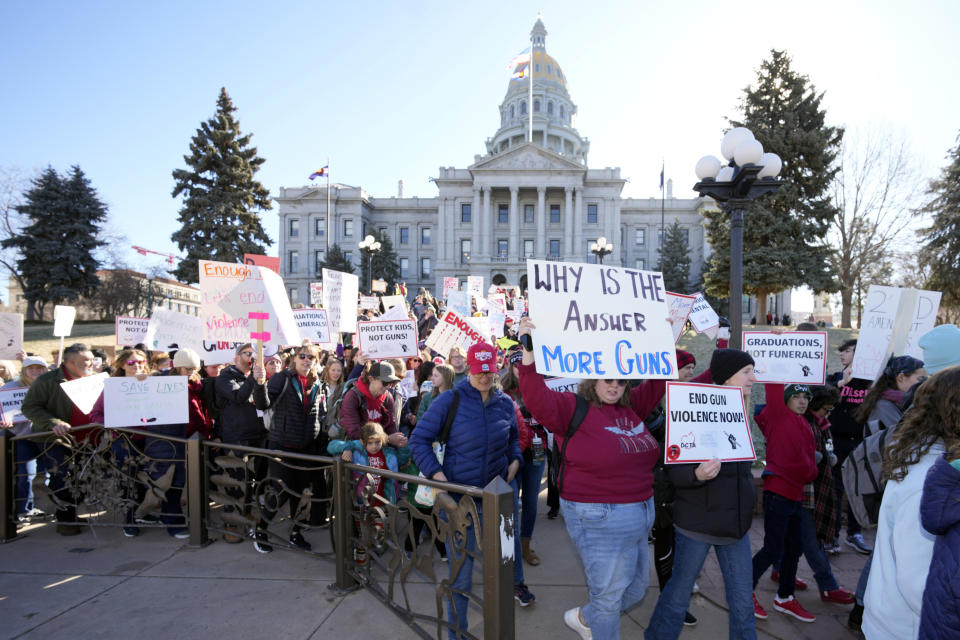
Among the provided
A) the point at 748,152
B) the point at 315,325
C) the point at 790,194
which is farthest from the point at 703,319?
the point at 790,194

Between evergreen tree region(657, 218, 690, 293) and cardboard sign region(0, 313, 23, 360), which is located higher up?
evergreen tree region(657, 218, 690, 293)

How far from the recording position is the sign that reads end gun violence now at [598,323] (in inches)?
121

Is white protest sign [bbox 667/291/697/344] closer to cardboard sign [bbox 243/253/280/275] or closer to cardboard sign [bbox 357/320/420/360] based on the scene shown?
cardboard sign [bbox 357/320/420/360]

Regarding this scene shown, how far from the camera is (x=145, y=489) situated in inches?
224

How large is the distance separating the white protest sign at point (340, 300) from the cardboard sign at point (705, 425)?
261 inches

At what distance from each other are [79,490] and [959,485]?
7.25 meters

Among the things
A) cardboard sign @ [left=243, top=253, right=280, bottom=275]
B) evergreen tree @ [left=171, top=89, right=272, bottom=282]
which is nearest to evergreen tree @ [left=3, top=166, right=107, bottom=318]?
evergreen tree @ [left=171, top=89, right=272, bottom=282]

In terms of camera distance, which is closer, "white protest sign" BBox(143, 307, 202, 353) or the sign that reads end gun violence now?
the sign that reads end gun violence now

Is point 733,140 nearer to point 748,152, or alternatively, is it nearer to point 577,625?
point 748,152

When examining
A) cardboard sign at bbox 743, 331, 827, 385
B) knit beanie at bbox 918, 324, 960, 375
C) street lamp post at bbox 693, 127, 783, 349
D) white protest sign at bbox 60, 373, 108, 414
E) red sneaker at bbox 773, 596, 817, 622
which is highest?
street lamp post at bbox 693, 127, 783, 349

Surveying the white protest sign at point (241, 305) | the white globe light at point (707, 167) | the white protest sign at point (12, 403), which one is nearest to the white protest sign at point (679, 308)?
the white globe light at point (707, 167)

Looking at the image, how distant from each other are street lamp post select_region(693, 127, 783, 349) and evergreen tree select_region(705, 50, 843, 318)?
66.7 feet

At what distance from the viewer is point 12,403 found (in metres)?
6.03

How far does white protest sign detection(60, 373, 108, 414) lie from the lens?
5370mm
